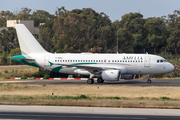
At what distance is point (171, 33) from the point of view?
9950 centimetres

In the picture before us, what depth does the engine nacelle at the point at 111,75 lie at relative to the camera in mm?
39312

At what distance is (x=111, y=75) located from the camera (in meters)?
39.5

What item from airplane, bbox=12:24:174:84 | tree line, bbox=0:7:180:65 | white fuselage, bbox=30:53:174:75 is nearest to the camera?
airplane, bbox=12:24:174:84

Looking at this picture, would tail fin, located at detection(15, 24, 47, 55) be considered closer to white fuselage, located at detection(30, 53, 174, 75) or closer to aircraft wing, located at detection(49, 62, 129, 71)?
white fuselage, located at detection(30, 53, 174, 75)

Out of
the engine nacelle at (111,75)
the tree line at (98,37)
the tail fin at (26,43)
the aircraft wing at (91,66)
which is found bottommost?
the engine nacelle at (111,75)

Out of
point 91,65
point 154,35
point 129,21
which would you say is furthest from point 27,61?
point 129,21

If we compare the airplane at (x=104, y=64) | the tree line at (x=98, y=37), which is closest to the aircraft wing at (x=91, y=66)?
the airplane at (x=104, y=64)

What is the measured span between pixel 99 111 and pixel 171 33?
8519 cm

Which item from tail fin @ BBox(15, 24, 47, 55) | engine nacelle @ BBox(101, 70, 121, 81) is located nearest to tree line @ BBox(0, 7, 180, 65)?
tail fin @ BBox(15, 24, 47, 55)

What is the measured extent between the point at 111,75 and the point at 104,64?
2.88 meters

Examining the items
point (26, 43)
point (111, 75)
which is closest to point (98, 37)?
point (26, 43)

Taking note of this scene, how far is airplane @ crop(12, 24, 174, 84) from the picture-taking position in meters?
41.0

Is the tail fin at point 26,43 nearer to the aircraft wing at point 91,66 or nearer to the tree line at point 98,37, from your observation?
the aircraft wing at point 91,66

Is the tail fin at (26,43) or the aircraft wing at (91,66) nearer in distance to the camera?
the aircraft wing at (91,66)
